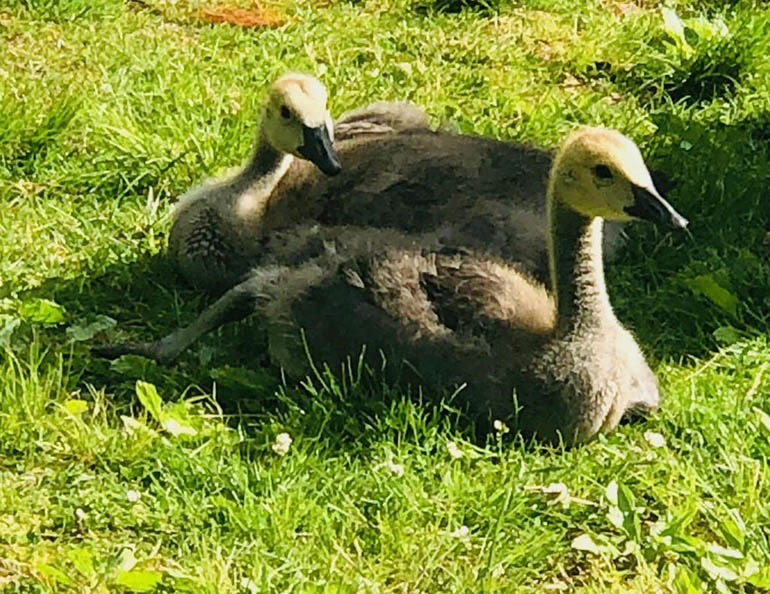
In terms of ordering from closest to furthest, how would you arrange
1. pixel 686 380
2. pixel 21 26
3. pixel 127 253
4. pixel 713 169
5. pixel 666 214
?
pixel 666 214 < pixel 686 380 < pixel 127 253 < pixel 713 169 < pixel 21 26

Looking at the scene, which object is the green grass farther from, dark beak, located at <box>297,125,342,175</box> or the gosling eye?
the gosling eye

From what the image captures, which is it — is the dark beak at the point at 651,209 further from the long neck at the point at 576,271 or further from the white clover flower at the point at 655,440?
the white clover flower at the point at 655,440

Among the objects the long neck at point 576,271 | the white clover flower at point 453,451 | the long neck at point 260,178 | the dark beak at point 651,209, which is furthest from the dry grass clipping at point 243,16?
the white clover flower at point 453,451

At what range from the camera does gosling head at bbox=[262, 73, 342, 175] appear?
14.7ft

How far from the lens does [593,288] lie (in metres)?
3.86

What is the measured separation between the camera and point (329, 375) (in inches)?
156

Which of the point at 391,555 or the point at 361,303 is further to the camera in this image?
the point at 361,303

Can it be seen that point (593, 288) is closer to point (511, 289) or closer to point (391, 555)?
point (511, 289)

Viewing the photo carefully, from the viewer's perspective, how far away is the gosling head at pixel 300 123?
14.7 feet

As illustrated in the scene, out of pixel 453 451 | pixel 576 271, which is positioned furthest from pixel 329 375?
pixel 576 271

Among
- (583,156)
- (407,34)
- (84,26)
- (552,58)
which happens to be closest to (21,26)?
(84,26)

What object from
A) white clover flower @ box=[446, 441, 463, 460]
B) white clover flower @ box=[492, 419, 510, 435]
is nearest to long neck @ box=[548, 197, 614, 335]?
white clover flower @ box=[492, 419, 510, 435]

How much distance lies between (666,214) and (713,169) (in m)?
1.67

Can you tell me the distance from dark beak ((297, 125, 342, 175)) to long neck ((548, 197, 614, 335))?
0.88 metres
